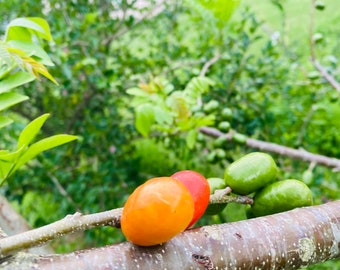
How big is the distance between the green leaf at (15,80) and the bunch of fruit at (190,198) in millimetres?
360

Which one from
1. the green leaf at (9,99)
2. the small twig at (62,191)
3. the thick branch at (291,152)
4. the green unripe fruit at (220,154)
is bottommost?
the small twig at (62,191)

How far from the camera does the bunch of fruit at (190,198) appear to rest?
0.71m

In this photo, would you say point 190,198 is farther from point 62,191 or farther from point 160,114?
point 62,191

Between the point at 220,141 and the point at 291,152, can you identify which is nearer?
the point at 291,152

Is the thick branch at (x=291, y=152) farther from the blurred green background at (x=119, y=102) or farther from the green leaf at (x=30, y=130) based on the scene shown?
the green leaf at (x=30, y=130)

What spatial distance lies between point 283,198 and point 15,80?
583 millimetres

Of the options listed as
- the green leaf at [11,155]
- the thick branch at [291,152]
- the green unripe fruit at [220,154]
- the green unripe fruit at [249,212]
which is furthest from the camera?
the green unripe fruit at [220,154]

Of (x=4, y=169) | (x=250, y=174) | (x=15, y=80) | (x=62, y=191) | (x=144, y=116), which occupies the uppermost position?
(x=15, y=80)

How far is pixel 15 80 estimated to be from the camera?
994 millimetres

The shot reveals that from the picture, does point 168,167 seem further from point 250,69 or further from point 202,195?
point 202,195

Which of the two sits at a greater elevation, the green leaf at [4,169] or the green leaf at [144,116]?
the green leaf at [4,169]

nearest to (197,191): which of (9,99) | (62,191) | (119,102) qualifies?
(9,99)

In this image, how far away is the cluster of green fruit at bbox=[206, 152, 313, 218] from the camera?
3.22ft

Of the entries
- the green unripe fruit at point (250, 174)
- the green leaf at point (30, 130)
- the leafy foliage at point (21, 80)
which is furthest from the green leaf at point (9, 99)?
the green unripe fruit at point (250, 174)
